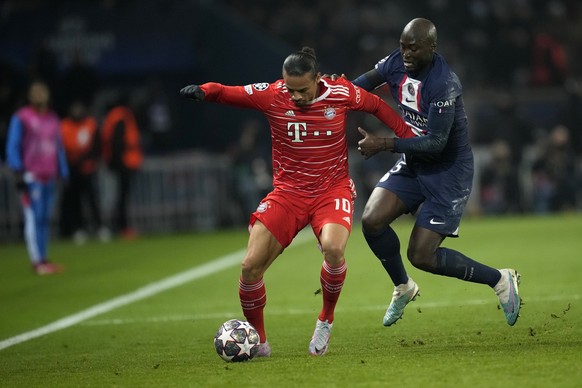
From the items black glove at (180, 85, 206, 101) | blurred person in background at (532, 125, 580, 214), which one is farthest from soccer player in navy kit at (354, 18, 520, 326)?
blurred person in background at (532, 125, 580, 214)

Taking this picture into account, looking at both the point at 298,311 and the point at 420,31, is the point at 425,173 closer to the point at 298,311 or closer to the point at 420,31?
the point at 420,31

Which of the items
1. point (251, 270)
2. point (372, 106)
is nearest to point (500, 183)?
point (372, 106)

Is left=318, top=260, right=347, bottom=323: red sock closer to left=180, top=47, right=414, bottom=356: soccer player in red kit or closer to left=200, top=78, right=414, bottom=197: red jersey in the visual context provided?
left=180, top=47, right=414, bottom=356: soccer player in red kit

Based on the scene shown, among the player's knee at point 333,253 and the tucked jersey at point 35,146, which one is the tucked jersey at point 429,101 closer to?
the player's knee at point 333,253

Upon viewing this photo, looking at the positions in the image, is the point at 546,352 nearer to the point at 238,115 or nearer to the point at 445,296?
the point at 445,296

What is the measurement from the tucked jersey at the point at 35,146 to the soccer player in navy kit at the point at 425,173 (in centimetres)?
650

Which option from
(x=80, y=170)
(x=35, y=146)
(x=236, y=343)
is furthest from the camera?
(x=80, y=170)

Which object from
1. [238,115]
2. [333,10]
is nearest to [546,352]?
[238,115]

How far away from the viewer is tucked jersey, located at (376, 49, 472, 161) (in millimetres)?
8102

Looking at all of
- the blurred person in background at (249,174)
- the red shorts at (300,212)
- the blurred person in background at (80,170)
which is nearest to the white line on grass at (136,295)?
the red shorts at (300,212)

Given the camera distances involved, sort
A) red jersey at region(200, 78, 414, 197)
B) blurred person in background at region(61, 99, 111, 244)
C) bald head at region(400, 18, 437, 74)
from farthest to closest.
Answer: blurred person in background at region(61, 99, 111, 244), red jersey at region(200, 78, 414, 197), bald head at region(400, 18, 437, 74)

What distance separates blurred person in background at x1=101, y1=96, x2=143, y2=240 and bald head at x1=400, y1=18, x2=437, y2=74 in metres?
11.2

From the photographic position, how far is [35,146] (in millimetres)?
14305

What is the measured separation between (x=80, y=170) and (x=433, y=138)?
11.7 meters
